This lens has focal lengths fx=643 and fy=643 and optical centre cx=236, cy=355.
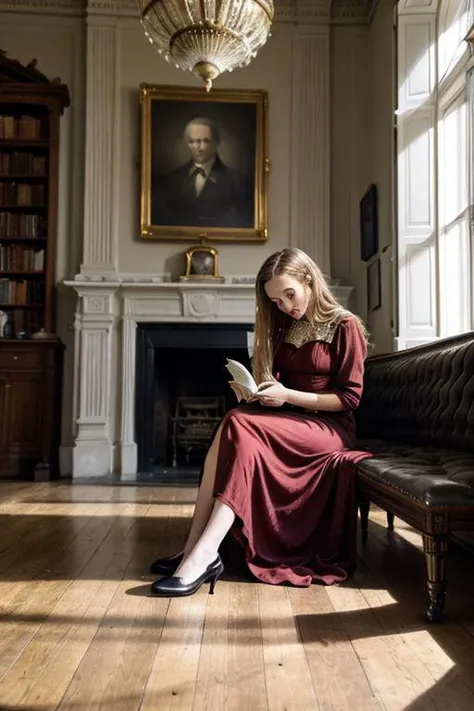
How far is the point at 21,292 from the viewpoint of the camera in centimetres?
529

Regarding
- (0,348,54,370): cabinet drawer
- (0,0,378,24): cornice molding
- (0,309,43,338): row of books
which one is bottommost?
(0,348,54,370): cabinet drawer

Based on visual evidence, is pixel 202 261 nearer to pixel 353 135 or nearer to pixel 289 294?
pixel 353 135

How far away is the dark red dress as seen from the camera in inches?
78.2

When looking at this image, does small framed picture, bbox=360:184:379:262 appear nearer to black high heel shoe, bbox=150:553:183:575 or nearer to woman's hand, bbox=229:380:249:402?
woman's hand, bbox=229:380:249:402

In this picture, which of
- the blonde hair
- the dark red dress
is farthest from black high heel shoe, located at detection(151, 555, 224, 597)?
the blonde hair

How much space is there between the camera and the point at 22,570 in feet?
7.05

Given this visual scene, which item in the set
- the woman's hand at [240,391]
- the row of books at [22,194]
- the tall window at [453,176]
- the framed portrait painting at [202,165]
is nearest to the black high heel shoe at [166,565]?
the woman's hand at [240,391]

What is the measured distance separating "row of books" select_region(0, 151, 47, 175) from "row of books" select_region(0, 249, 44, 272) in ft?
2.06

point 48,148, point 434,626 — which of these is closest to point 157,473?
point 48,148

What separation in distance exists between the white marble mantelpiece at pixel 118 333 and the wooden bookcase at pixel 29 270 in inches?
9.6

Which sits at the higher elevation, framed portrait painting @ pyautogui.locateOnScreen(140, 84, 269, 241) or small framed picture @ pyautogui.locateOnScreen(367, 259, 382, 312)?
framed portrait painting @ pyautogui.locateOnScreen(140, 84, 269, 241)

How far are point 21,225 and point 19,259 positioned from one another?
0.95 ft

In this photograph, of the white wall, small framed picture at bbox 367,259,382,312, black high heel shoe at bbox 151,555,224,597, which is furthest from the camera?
the white wall

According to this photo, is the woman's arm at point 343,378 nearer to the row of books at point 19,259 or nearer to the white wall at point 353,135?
the white wall at point 353,135
